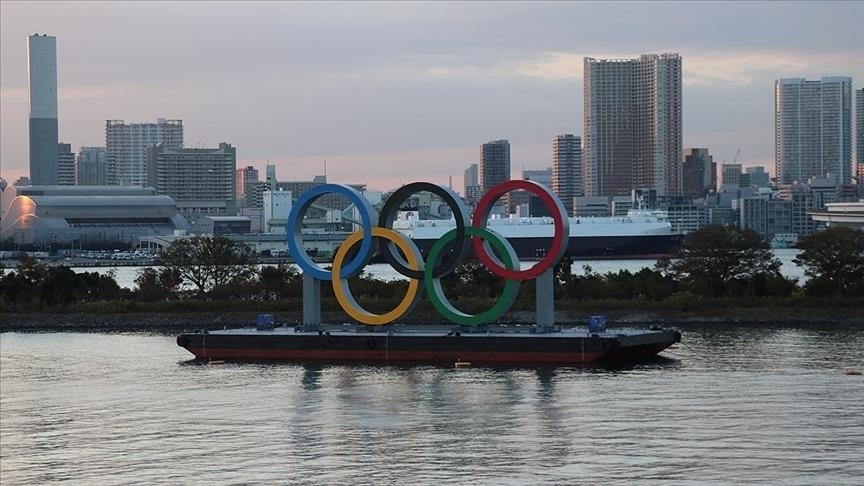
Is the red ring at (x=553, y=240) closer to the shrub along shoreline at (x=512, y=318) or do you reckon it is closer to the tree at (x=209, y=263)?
the shrub along shoreline at (x=512, y=318)

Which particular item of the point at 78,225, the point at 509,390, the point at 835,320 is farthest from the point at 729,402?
the point at 78,225

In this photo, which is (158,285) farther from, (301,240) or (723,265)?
(723,265)

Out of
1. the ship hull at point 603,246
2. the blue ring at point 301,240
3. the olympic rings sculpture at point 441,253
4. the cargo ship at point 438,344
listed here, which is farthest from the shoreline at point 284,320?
the ship hull at point 603,246

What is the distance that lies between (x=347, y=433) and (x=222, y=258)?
125 ft

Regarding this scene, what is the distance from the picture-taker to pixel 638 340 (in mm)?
38156

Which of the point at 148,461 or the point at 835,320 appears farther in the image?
the point at 835,320

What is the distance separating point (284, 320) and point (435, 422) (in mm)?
25940

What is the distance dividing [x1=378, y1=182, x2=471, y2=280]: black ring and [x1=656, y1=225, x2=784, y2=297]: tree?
18789mm

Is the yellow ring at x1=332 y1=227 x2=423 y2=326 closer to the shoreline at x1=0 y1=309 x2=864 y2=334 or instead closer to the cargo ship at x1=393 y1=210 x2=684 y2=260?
the shoreline at x1=0 y1=309 x2=864 y2=334

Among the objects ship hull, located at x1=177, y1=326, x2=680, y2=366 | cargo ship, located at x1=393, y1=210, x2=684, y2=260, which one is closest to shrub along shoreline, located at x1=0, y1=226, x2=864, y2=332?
ship hull, located at x1=177, y1=326, x2=680, y2=366

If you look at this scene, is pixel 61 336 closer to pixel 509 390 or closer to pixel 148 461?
pixel 509 390

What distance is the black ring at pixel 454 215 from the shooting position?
3909 cm

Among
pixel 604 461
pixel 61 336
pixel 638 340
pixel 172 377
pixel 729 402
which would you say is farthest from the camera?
pixel 61 336

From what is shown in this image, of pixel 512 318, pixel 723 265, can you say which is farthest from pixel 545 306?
pixel 723 265
